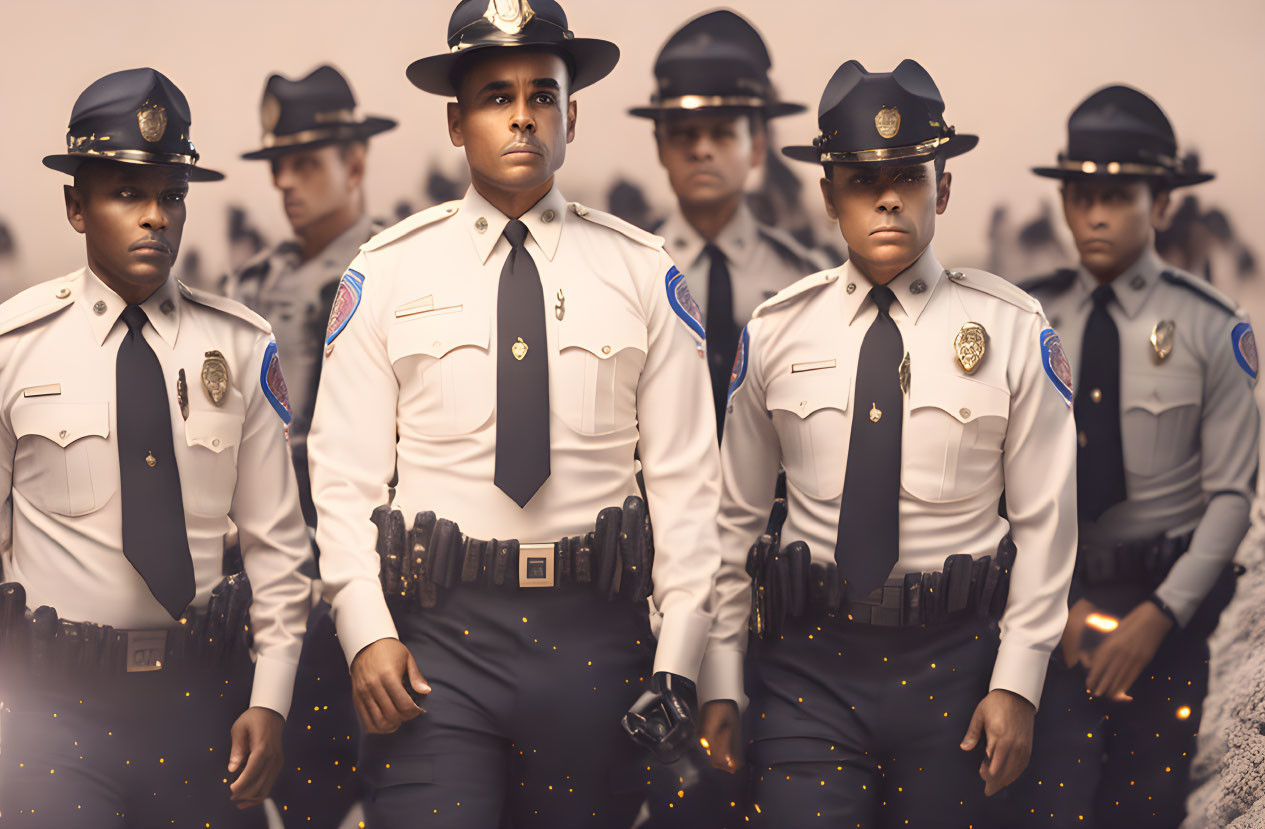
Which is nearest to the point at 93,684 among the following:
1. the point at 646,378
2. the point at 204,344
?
the point at 204,344

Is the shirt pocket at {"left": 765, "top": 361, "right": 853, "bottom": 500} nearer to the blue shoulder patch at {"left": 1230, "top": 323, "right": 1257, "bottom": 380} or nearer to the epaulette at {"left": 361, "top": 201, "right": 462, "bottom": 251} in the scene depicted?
the epaulette at {"left": 361, "top": 201, "right": 462, "bottom": 251}

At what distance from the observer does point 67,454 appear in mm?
3504

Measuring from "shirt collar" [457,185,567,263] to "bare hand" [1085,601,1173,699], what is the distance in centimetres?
221

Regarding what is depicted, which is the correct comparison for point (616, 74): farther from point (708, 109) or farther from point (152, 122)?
point (152, 122)

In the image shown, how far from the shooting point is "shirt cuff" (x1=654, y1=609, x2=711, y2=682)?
3.33 meters

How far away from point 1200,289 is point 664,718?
2439 mm

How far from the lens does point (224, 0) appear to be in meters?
4.90

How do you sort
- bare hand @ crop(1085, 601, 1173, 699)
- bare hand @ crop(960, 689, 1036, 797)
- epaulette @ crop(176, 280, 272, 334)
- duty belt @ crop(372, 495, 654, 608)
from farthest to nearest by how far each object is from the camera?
bare hand @ crop(1085, 601, 1173, 699) → epaulette @ crop(176, 280, 272, 334) → bare hand @ crop(960, 689, 1036, 797) → duty belt @ crop(372, 495, 654, 608)

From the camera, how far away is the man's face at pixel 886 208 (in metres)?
3.53

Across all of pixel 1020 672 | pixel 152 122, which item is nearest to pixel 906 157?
pixel 1020 672

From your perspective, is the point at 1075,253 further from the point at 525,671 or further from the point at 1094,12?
the point at 525,671

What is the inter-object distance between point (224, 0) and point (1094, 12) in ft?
10.1

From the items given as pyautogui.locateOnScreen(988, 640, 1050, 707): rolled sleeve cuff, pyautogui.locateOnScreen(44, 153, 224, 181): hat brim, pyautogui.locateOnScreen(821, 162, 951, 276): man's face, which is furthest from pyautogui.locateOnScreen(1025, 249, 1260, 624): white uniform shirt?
pyautogui.locateOnScreen(44, 153, 224, 181): hat brim

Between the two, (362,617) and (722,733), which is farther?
(722,733)
